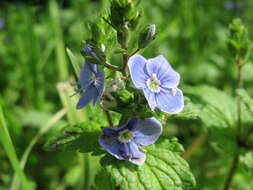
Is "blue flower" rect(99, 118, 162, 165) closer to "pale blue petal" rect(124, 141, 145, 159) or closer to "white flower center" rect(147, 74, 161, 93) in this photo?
"pale blue petal" rect(124, 141, 145, 159)

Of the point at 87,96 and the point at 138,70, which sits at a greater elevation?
the point at 138,70

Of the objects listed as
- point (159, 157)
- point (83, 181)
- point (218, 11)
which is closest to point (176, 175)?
point (159, 157)

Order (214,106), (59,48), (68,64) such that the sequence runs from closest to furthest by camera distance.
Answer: (214,106) → (59,48) → (68,64)

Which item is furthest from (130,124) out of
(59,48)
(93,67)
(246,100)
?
(59,48)

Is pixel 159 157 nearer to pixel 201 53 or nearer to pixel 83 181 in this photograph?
pixel 83 181

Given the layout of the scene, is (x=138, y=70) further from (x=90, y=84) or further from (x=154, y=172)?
(x=154, y=172)

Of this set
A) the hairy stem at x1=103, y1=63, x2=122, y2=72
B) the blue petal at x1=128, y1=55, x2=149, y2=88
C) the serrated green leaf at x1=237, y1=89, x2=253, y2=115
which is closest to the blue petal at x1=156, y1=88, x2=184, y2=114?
the blue petal at x1=128, y1=55, x2=149, y2=88

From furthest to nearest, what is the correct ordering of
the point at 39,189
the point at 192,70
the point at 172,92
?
the point at 192,70 < the point at 39,189 < the point at 172,92
